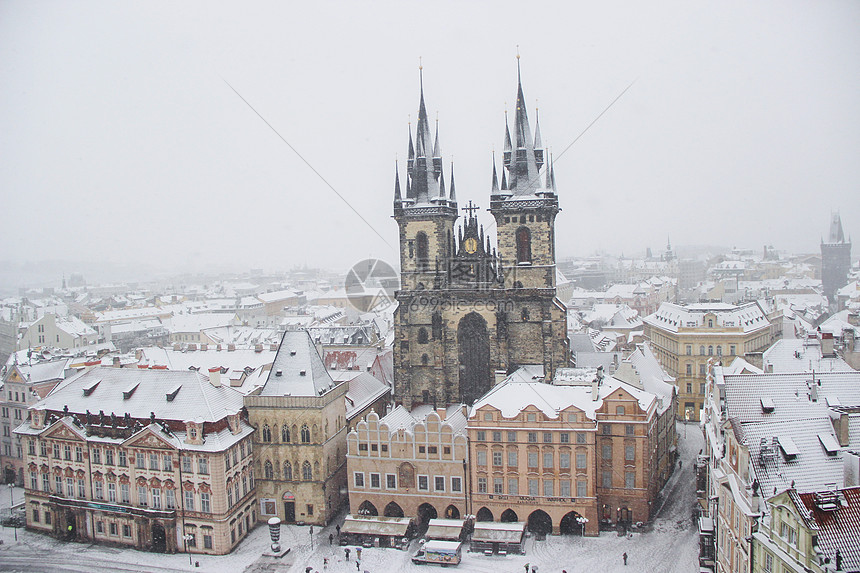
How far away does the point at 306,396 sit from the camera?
5638 centimetres

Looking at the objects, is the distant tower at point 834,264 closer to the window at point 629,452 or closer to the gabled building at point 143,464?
the window at point 629,452

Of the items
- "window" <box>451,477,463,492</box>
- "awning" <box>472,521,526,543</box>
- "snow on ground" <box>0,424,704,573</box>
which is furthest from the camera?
"window" <box>451,477,463,492</box>

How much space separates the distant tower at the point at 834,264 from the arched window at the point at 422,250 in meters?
101

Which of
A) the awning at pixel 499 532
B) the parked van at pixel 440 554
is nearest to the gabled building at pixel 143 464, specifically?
the parked van at pixel 440 554

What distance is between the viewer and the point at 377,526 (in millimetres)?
52906

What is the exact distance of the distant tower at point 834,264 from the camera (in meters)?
140

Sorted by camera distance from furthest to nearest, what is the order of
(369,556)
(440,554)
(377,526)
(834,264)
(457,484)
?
(834,264) → (457,484) → (377,526) → (369,556) → (440,554)

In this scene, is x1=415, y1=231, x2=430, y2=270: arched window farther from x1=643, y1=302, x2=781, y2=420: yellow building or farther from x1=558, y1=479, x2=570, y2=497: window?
x1=643, y1=302, x2=781, y2=420: yellow building

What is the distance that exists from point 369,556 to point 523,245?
108 feet

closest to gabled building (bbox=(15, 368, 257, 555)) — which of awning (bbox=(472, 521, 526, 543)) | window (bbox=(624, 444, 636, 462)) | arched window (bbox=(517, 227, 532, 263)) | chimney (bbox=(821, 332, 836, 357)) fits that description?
awning (bbox=(472, 521, 526, 543))

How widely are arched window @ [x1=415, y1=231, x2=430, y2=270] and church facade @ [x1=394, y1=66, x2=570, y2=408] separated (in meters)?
0.10

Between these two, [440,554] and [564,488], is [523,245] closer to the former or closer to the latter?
[564,488]

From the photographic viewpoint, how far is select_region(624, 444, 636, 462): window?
5388 centimetres

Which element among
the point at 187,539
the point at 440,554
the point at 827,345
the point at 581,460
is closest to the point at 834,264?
the point at 827,345
